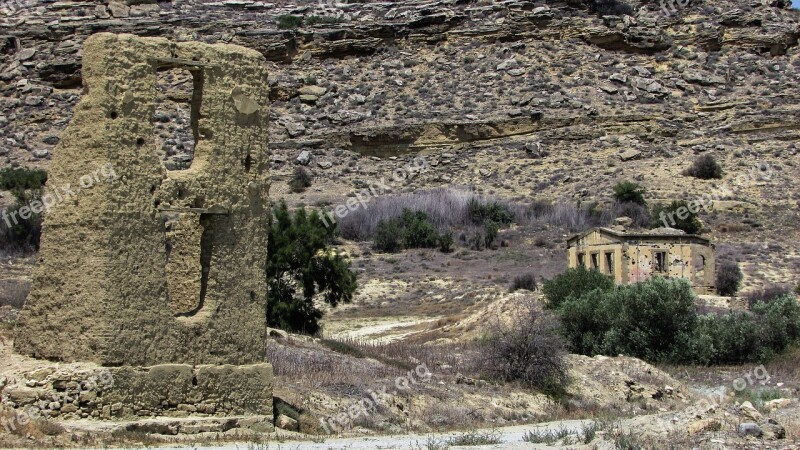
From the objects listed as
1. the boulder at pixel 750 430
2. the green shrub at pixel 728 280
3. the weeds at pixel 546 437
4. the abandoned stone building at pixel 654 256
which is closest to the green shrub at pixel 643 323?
the abandoned stone building at pixel 654 256

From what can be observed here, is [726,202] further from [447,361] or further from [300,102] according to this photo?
[447,361]

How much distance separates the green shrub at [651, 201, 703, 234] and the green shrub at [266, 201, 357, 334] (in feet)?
55.3

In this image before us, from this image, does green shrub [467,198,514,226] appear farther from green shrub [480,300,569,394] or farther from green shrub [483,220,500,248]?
green shrub [480,300,569,394]

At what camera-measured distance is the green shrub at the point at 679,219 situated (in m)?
44.1

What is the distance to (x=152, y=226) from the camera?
1327 cm

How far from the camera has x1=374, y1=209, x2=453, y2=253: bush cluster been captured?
44.2 meters

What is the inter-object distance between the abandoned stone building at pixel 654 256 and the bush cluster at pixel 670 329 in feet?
27.2

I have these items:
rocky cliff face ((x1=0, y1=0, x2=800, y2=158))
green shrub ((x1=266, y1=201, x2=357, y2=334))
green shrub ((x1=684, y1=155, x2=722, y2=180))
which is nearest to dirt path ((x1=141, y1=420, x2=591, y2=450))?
green shrub ((x1=266, y1=201, x2=357, y2=334))

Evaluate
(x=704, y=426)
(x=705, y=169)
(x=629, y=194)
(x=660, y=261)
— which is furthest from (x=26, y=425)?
(x=705, y=169)

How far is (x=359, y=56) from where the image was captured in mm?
64188

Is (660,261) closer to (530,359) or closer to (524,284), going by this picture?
(524,284)

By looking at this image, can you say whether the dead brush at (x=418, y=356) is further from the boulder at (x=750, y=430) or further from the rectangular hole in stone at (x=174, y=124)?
the rectangular hole in stone at (x=174, y=124)

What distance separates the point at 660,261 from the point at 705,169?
1577 cm

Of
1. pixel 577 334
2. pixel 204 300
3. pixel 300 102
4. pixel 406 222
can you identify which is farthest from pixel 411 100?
pixel 204 300
